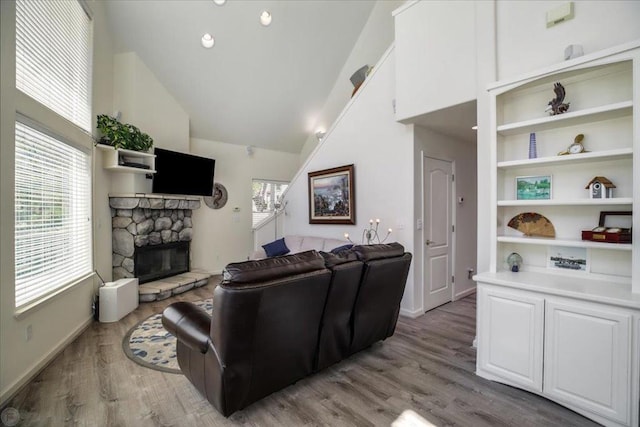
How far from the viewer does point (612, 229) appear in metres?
2.19

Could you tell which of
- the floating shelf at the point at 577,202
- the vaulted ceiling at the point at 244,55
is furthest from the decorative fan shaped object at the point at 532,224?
the vaulted ceiling at the point at 244,55

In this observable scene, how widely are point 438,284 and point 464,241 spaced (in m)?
0.93

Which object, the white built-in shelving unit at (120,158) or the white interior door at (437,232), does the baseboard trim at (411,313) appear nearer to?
the white interior door at (437,232)

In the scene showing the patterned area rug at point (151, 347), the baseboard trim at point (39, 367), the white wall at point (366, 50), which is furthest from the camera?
the white wall at point (366, 50)

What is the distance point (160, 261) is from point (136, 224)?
3.06 feet

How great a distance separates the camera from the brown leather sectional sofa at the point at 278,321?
1848mm

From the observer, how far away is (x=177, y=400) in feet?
7.35

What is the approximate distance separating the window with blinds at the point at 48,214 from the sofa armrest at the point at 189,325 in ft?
4.56

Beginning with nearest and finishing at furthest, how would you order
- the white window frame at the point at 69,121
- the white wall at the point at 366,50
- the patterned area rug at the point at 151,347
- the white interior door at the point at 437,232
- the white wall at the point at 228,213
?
the white window frame at the point at 69,121
the patterned area rug at the point at 151,347
the white interior door at the point at 437,232
the white wall at the point at 366,50
the white wall at the point at 228,213

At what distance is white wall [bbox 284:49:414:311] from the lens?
4.02 metres

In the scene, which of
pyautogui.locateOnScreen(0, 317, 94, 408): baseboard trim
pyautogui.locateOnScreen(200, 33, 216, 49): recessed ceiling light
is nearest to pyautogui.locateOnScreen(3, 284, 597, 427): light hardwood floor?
pyautogui.locateOnScreen(0, 317, 94, 408): baseboard trim

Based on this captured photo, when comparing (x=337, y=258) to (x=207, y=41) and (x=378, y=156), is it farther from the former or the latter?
(x=207, y=41)

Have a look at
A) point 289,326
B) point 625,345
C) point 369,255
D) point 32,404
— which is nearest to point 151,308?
point 32,404

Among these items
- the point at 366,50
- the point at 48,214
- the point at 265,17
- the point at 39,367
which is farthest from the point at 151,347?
the point at 366,50
